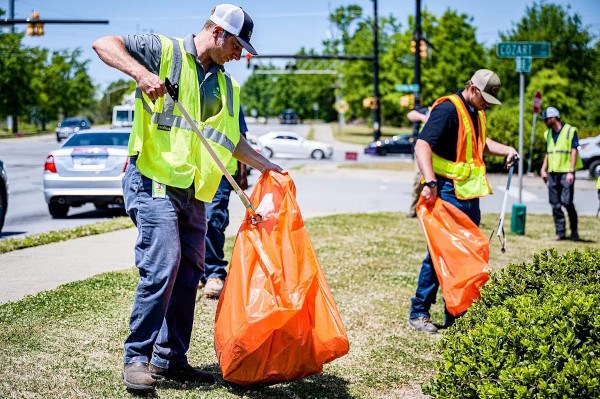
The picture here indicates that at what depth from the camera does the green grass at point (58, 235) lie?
30.5ft

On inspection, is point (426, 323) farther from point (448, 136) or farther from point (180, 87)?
point (180, 87)

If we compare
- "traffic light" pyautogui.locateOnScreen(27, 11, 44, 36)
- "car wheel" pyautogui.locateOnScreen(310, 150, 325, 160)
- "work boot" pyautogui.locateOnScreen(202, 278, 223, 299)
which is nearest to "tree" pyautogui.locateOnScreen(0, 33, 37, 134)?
"car wheel" pyautogui.locateOnScreen(310, 150, 325, 160)

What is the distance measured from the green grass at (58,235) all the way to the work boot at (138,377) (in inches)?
209

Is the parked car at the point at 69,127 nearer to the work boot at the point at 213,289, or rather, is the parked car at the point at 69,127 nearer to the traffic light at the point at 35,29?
the traffic light at the point at 35,29

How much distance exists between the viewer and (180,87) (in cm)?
413

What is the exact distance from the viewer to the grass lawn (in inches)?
170

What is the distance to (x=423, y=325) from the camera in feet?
20.1

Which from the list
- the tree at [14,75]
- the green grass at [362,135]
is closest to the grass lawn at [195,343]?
the green grass at [362,135]

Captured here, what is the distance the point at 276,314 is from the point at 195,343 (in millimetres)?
1510

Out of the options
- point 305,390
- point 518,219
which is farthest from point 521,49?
point 305,390

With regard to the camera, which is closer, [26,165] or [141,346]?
[141,346]

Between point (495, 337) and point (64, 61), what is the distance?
82594mm

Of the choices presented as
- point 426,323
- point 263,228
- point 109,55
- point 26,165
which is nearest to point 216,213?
point 426,323

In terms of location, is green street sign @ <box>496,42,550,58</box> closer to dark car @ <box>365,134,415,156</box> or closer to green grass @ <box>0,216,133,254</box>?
green grass @ <box>0,216,133,254</box>
